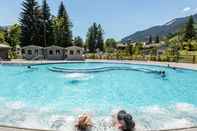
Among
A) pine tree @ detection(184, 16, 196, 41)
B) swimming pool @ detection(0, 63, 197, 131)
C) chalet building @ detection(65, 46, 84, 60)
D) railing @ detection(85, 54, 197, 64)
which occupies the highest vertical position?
pine tree @ detection(184, 16, 196, 41)

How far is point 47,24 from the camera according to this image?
147 ft

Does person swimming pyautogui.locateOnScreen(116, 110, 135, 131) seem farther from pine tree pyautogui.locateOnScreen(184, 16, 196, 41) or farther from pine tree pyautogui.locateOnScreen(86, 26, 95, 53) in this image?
pine tree pyautogui.locateOnScreen(184, 16, 196, 41)

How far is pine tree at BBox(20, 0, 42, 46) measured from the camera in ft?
140

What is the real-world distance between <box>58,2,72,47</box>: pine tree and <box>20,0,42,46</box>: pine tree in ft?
15.4

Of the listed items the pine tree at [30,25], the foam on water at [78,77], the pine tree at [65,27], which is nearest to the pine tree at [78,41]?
the pine tree at [65,27]

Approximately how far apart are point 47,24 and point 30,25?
299 cm

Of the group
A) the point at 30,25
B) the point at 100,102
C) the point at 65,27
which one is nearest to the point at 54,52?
the point at 30,25

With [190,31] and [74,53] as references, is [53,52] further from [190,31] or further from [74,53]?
[190,31]

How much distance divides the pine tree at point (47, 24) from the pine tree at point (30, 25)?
3.46ft

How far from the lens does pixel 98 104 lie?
35.2ft

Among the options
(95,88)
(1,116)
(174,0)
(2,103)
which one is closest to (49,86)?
(95,88)

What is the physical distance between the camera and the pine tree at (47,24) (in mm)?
44062

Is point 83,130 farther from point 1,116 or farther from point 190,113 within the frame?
point 190,113

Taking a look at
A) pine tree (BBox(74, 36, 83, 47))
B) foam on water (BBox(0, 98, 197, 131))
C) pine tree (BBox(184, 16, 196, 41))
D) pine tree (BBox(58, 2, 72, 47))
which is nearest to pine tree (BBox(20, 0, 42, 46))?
pine tree (BBox(58, 2, 72, 47))
